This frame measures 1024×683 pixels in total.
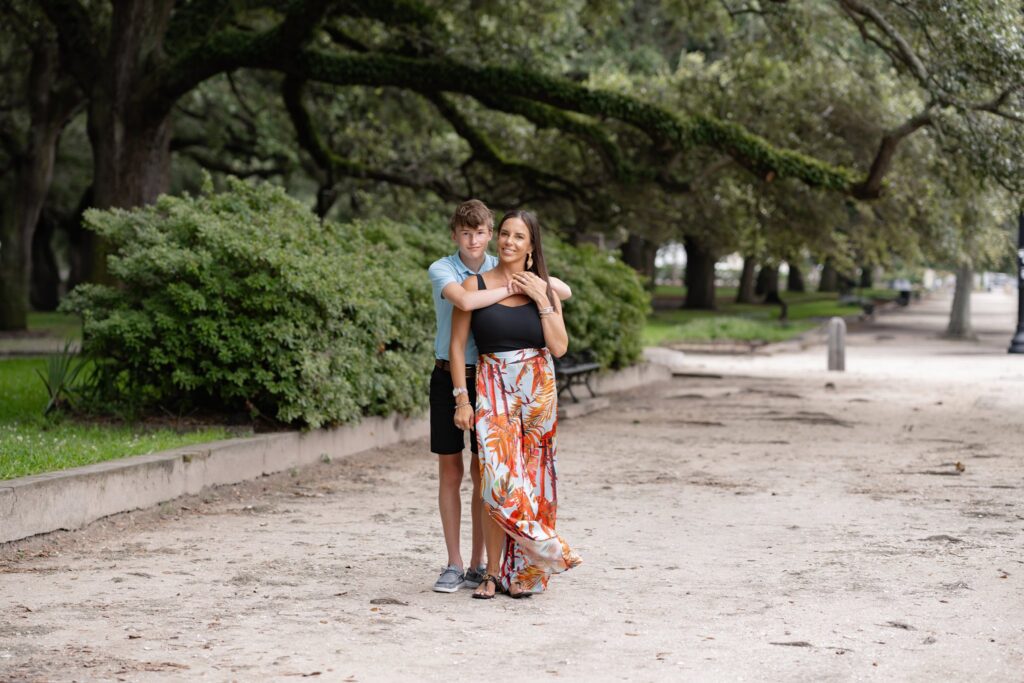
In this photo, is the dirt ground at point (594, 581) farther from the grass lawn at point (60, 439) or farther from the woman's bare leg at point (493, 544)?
the grass lawn at point (60, 439)

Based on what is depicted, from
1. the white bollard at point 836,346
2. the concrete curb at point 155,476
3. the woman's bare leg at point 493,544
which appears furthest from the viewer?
the white bollard at point 836,346

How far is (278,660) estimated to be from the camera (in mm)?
5195

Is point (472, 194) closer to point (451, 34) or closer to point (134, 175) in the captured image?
point (451, 34)

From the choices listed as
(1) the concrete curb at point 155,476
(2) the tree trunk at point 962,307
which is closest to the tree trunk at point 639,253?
(2) the tree trunk at point 962,307

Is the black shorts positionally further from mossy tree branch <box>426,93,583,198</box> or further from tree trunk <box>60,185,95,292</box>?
tree trunk <box>60,185,95,292</box>

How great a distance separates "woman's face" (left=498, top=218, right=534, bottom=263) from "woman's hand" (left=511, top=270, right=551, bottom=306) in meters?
0.08

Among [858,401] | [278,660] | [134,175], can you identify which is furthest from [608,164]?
[278,660]

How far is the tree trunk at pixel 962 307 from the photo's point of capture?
112ft

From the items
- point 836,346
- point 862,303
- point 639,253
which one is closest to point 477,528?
point 836,346

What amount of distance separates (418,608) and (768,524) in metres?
3.10

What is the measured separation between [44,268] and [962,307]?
27.9 m

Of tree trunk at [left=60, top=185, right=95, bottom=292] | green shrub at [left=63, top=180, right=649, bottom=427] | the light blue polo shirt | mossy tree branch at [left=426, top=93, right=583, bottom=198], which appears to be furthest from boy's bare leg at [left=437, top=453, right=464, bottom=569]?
tree trunk at [left=60, top=185, right=95, bottom=292]

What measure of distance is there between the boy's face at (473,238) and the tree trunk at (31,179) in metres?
21.5

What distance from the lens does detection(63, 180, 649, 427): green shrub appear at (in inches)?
406
